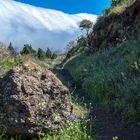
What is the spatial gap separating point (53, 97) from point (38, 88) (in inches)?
12.7

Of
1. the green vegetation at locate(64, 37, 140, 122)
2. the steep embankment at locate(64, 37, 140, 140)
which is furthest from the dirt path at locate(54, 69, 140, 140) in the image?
the green vegetation at locate(64, 37, 140, 122)

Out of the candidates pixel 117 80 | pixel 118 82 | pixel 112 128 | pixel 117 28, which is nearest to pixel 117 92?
pixel 118 82

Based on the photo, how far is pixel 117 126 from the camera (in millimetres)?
9688

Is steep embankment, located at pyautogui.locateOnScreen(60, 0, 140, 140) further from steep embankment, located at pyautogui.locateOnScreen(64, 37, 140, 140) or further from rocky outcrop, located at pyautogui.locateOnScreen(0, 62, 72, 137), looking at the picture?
rocky outcrop, located at pyautogui.locateOnScreen(0, 62, 72, 137)

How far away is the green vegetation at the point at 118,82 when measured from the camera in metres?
10.8

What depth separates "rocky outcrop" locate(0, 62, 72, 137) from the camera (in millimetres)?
8289

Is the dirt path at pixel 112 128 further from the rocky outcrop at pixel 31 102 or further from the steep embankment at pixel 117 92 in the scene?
the rocky outcrop at pixel 31 102

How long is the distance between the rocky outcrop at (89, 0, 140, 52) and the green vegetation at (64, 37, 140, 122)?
188cm

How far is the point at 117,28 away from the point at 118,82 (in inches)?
400

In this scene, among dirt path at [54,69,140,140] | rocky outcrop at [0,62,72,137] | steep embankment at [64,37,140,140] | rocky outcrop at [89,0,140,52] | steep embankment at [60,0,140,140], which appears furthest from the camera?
rocky outcrop at [89,0,140,52]

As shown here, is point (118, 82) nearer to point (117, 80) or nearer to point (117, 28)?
point (117, 80)

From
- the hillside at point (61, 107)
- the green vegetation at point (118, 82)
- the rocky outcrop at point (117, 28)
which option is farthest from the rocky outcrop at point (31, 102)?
the rocky outcrop at point (117, 28)

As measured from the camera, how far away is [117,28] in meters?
23.0

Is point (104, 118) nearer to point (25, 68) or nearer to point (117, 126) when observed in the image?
point (117, 126)
